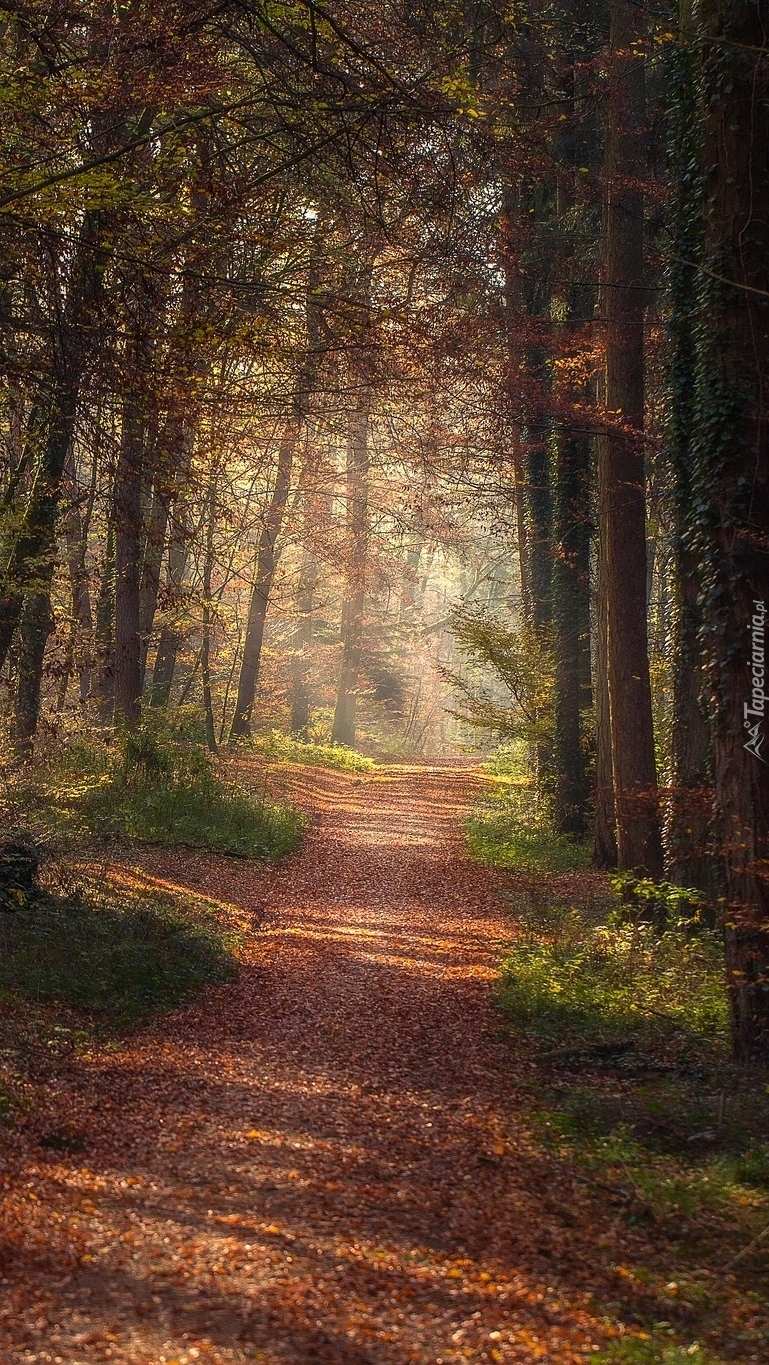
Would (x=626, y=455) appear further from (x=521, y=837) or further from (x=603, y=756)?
(x=521, y=837)

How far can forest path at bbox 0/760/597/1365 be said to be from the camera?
3650mm

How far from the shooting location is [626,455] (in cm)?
1205

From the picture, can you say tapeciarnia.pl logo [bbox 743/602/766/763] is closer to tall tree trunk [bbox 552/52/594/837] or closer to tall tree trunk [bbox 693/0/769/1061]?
tall tree trunk [bbox 693/0/769/1061]

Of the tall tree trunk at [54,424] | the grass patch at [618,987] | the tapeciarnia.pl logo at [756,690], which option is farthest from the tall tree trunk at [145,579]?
the tapeciarnia.pl logo at [756,690]

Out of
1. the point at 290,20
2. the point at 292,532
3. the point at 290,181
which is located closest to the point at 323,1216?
the point at 290,20

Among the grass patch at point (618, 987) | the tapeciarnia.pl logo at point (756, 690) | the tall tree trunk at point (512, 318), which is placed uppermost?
the tall tree trunk at point (512, 318)

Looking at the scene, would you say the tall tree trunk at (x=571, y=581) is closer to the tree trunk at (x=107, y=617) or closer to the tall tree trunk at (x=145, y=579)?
the tall tree trunk at (x=145, y=579)

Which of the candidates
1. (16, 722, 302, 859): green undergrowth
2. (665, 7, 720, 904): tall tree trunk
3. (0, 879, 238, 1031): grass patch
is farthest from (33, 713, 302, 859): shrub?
(665, 7, 720, 904): tall tree trunk

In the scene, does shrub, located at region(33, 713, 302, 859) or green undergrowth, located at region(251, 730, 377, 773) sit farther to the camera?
green undergrowth, located at region(251, 730, 377, 773)

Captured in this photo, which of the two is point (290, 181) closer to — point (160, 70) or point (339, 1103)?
point (160, 70)

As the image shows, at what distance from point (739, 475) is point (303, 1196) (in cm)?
468

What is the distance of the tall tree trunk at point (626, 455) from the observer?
11.8 meters

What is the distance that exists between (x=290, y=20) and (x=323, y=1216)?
332 inches

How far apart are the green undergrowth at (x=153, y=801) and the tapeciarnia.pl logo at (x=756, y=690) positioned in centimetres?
799
